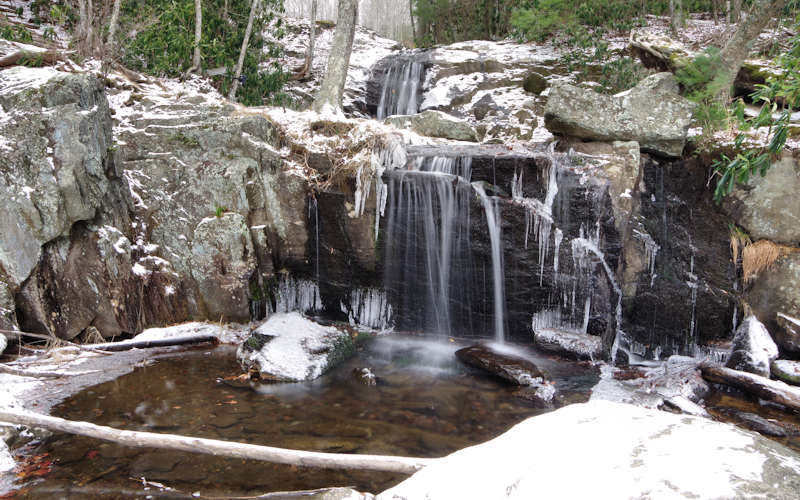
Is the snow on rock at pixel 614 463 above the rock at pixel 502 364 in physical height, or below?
above

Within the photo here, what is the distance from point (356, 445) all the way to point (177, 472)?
139 cm

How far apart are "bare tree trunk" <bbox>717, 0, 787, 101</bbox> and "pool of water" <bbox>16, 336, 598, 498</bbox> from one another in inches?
244

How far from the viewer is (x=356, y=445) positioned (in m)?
3.98

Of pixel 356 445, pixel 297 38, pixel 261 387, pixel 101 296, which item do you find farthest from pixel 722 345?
pixel 297 38

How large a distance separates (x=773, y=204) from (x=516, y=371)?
14.8 ft

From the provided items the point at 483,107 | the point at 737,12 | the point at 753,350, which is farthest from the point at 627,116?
the point at 737,12

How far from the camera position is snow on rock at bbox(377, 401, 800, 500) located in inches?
66.8

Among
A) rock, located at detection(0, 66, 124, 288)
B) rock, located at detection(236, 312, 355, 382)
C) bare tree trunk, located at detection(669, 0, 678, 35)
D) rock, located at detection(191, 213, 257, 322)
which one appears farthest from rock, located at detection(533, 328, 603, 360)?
bare tree trunk, located at detection(669, 0, 678, 35)

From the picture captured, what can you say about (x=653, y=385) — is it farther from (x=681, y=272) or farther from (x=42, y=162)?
(x=42, y=162)

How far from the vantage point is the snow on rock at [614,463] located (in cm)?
170

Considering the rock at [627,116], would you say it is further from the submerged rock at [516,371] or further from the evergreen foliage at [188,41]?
the evergreen foliage at [188,41]

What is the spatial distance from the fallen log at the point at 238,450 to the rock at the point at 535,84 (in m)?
11.0

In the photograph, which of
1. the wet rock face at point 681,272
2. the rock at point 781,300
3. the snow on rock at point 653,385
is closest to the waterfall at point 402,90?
the wet rock face at point 681,272

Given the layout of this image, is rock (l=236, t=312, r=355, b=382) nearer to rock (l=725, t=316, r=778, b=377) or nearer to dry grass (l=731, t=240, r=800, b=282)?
rock (l=725, t=316, r=778, b=377)
